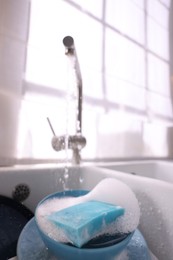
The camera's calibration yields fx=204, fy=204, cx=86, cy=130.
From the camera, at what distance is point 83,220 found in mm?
217

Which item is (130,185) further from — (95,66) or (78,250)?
(95,66)

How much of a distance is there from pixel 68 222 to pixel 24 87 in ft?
1.91

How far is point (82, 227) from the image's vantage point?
0.68ft

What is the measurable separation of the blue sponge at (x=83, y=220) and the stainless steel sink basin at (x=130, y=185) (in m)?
0.11

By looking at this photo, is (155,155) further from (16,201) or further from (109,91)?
(16,201)

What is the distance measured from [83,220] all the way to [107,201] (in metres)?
0.08

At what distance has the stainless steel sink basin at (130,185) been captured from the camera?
321 millimetres

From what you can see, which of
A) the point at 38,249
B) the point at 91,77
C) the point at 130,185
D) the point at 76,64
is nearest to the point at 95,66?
the point at 91,77

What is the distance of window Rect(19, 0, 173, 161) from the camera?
738 millimetres

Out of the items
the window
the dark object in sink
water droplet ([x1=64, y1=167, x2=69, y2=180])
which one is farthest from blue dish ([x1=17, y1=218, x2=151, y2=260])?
the window

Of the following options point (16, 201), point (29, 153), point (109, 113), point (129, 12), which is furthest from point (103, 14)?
point (16, 201)

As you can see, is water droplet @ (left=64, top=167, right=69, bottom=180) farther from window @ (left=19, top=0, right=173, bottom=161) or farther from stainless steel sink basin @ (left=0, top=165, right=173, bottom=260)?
window @ (left=19, top=0, right=173, bottom=161)

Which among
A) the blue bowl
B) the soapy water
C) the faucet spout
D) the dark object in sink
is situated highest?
the faucet spout

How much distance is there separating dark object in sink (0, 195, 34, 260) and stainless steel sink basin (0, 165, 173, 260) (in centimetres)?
3
